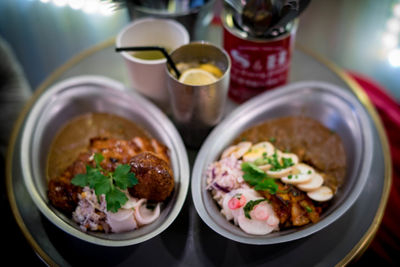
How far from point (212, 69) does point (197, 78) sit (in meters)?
0.10

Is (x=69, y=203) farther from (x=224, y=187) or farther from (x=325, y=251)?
(x=325, y=251)

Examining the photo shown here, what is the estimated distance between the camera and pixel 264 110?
76.5 inches

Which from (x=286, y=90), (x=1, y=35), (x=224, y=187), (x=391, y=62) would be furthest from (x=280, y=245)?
(x=1, y=35)

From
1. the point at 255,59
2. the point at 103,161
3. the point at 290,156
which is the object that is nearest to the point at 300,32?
the point at 255,59

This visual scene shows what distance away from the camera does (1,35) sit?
3.20 m

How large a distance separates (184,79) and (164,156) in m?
0.35

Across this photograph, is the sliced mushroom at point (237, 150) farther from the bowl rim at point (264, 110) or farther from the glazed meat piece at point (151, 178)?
the glazed meat piece at point (151, 178)

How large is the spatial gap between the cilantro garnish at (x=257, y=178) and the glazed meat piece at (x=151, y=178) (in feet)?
0.99

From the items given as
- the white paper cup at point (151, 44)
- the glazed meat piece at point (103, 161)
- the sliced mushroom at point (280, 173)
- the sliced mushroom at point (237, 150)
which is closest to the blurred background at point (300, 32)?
the white paper cup at point (151, 44)

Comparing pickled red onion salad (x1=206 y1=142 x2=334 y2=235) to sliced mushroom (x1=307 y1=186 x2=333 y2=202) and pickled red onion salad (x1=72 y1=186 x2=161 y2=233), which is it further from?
pickled red onion salad (x1=72 y1=186 x2=161 y2=233)

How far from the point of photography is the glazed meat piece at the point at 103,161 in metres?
1.62

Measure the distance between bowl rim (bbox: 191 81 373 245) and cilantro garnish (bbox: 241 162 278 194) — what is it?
0.18m

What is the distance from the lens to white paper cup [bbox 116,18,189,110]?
6.02 ft

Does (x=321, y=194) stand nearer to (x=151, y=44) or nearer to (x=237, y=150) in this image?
(x=237, y=150)
